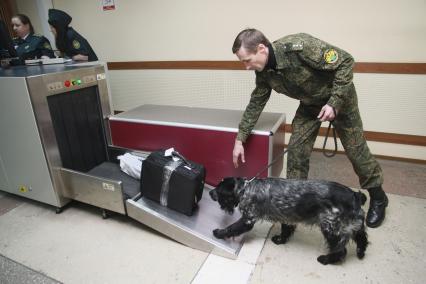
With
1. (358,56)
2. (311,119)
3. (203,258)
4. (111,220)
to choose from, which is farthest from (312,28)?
(111,220)

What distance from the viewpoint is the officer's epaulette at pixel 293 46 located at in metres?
1.58

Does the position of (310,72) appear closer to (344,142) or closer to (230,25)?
(344,142)

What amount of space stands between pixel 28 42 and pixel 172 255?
2663 millimetres

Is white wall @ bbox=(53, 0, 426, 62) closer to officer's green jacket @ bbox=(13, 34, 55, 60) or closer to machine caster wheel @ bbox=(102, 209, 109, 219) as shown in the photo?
officer's green jacket @ bbox=(13, 34, 55, 60)

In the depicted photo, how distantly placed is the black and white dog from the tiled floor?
14 centimetres

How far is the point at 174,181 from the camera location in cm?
187

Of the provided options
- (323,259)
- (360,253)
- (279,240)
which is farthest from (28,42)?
(360,253)

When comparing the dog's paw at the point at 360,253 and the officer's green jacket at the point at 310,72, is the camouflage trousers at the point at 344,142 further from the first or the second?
the dog's paw at the point at 360,253

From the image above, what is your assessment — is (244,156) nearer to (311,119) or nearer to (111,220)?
(311,119)

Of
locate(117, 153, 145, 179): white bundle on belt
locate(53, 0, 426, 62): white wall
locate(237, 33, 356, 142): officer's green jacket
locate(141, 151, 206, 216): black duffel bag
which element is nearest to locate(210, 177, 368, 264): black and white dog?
locate(141, 151, 206, 216): black duffel bag

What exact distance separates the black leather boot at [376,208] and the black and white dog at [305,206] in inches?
13.7

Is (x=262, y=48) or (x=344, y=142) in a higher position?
(x=262, y=48)

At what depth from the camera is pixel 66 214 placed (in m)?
2.22

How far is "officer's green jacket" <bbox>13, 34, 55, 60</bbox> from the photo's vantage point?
9.69ft
